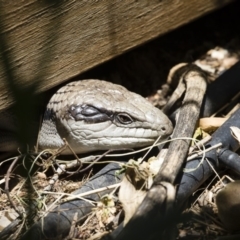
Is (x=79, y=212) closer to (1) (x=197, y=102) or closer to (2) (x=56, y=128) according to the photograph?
(2) (x=56, y=128)

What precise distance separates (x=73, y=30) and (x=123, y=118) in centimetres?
50

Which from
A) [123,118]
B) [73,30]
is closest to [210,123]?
[123,118]

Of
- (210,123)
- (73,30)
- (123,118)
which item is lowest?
(210,123)

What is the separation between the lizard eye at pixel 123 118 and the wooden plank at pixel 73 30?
36 cm

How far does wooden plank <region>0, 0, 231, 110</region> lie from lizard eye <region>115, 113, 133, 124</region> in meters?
0.36

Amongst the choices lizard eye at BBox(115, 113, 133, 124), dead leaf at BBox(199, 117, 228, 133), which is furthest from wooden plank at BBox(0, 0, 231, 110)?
dead leaf at BBox(199, 117, 228, 133)

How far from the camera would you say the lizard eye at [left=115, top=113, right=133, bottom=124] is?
3318 millimetres

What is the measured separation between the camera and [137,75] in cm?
420

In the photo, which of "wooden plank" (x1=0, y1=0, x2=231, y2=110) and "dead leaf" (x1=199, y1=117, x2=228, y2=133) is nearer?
"wooden plank" (x1=0, y1=0, x2=231, y2=110)

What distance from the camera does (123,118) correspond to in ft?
10.9

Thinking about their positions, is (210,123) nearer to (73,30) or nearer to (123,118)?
(123,118)

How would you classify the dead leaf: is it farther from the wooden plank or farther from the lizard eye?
the wooden plank

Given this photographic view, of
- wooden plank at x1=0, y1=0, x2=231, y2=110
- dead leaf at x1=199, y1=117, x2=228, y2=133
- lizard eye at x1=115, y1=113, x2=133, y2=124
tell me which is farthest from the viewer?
dead leaf at x1=199, y1=117, x2=228, y2=133

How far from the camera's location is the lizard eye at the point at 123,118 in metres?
3.32
